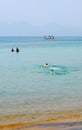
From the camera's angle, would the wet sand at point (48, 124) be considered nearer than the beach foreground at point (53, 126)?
No

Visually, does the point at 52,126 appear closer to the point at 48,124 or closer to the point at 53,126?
the point at 53,126

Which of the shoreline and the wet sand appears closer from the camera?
the shoreline

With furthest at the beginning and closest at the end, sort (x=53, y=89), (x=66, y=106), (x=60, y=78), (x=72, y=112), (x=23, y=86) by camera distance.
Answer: (x=60, y=78)
(x=23, y=86)
(x=53, y=89)
(x=66, y=106)
(x=72, y=112)

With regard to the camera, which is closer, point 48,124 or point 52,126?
point 52,126

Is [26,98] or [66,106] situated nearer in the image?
[66,106]

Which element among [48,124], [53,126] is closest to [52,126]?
[53,126]

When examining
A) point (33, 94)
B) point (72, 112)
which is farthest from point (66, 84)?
point (72, 112)

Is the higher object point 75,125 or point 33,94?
point 75,125

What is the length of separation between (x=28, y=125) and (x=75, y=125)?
2.00 meters

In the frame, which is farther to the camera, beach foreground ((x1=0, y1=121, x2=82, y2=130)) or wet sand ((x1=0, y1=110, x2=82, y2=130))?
wet sand ((x1=0, y1=110, x2=82, y2=130))

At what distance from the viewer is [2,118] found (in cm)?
1683

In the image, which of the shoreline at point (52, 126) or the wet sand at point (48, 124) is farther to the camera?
the wet sand at point (48, 124)

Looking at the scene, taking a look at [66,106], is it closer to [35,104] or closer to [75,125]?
[35,104]

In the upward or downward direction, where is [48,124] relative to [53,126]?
downward
